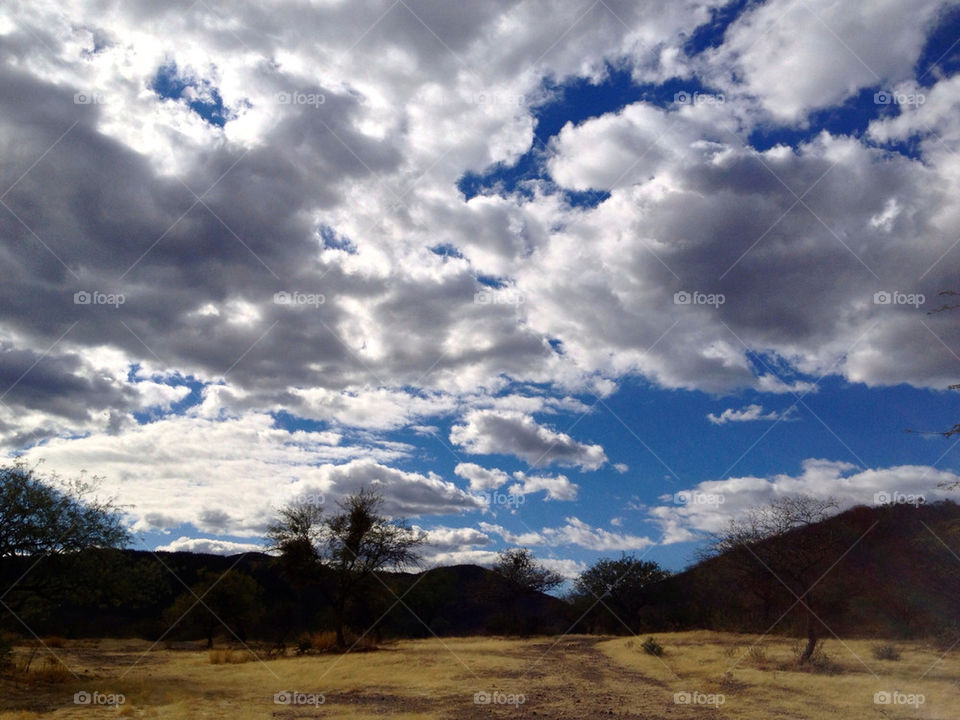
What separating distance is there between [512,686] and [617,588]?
54582 mm

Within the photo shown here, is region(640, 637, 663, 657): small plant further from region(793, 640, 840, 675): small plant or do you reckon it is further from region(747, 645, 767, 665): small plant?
region(793, 640, 840, 675): small plant

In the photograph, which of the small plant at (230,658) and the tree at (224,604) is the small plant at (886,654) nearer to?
the small plant at (230,658)

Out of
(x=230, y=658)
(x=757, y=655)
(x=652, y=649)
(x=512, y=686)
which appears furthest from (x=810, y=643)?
(x=230, y=658)

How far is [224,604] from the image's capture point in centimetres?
5541

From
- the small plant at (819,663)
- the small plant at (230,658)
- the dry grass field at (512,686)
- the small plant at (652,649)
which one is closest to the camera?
the dry grass field at (512,686)

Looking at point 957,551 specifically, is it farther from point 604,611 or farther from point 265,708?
point 604,611

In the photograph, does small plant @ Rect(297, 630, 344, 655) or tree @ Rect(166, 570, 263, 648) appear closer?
small plant @ Rect(297, 630, 344, 655)

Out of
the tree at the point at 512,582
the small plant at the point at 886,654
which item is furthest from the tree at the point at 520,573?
the small plant at the point at 886,654

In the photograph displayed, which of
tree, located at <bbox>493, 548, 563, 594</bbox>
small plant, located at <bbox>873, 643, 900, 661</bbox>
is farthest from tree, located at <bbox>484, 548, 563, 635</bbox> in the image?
small plant, located at <bbox>873, 643, 900, 661</bbox>

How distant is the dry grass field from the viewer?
14.8m

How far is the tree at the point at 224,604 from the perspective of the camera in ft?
179

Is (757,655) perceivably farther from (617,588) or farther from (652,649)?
(617,588)

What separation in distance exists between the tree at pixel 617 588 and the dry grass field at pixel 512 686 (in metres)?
40.3

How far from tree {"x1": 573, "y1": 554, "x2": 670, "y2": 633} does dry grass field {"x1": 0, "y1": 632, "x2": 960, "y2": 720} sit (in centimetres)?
4030
